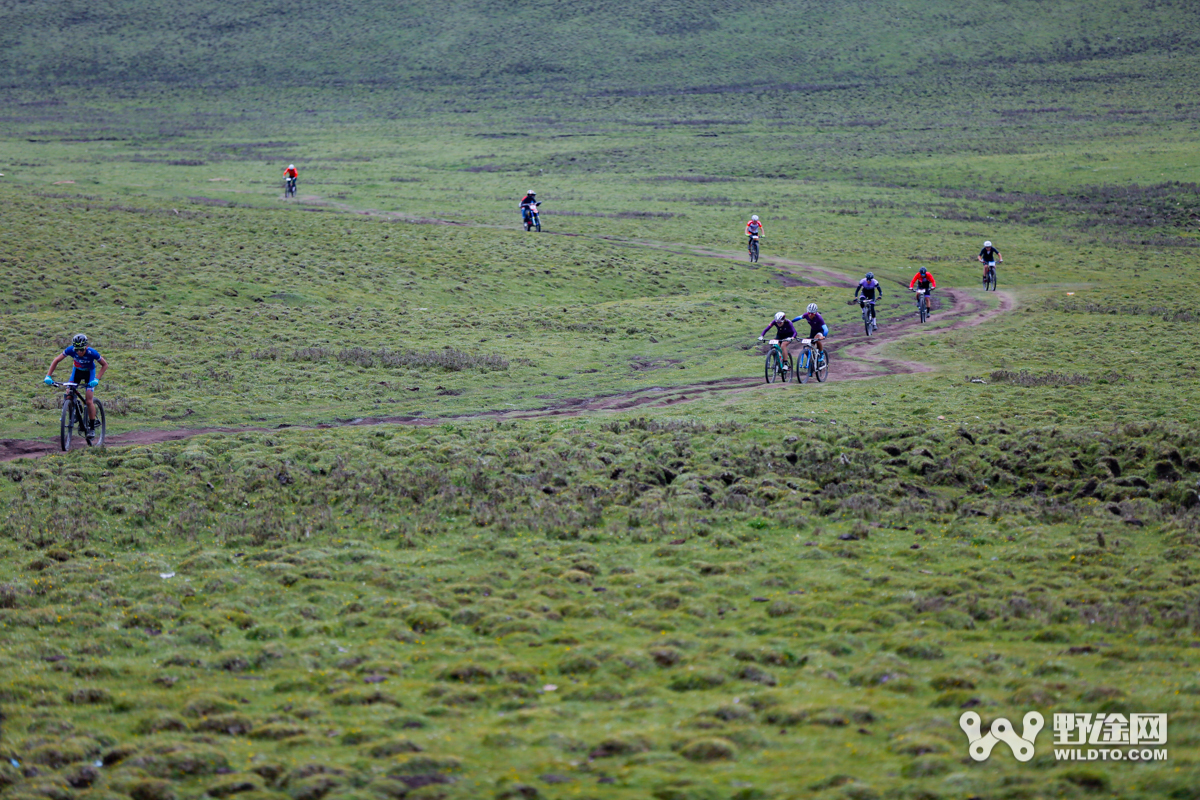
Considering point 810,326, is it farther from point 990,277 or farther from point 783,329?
point 990,277

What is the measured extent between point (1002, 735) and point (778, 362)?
2425 centimetres

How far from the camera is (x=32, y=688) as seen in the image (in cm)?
1266

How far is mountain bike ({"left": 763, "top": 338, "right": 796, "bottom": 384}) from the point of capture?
34.4 m

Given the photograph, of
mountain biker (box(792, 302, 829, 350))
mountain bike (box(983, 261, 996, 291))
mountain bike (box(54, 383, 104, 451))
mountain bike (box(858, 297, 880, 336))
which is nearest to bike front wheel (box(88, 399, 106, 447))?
mountain bike (box(54, 383, 104, 451))

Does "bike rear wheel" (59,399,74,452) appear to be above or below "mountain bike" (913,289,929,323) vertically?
below

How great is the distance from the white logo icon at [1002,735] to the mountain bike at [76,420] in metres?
22.6

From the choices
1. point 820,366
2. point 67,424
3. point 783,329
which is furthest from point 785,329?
point 67,424

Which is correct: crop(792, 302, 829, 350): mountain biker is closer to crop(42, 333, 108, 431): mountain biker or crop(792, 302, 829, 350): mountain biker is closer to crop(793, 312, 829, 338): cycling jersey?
crop(793, 312, 829, 338): cycling jersey

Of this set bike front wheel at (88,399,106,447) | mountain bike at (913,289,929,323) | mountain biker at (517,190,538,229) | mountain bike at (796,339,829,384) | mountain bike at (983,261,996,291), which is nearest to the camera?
bike front wheel at (88,399,106,447)

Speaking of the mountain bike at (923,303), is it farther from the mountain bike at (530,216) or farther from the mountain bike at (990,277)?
the mountain bike at (530,216)

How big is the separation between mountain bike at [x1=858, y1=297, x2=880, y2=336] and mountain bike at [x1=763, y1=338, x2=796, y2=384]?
31.1 feet

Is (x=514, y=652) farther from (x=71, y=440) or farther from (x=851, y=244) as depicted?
(x=851, y=244)

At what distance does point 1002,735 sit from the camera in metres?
10.9

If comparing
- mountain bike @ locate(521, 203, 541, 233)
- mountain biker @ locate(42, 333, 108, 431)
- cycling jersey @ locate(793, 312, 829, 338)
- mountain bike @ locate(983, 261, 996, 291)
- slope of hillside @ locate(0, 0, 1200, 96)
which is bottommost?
mountain biker @ locate(42, 333, 108, 431)
